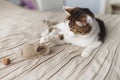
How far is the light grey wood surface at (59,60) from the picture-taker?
3.05ft

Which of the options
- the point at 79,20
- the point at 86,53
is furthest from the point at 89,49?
the point at 79,20

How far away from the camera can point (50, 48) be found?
1.23 metres

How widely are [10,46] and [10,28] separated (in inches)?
14.0

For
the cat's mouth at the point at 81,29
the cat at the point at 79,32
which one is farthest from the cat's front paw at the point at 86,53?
the cat's mouth at the point at 81,29

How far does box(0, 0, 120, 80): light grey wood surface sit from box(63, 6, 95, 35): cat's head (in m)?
0.14

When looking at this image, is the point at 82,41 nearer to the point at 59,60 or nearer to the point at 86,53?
the point at 86,53

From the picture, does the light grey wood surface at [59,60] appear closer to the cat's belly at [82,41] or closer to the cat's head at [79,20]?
the cat's belly at [82,41]

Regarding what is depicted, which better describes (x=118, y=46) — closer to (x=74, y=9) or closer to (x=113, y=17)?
(x=74, y=9)

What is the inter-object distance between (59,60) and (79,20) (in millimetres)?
268

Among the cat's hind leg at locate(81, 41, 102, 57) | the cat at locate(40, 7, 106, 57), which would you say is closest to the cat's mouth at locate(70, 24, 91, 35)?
the cat at locate(40, 7, 106, 57)

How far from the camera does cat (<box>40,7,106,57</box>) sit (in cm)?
111

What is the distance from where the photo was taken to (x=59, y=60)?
3.52 ft

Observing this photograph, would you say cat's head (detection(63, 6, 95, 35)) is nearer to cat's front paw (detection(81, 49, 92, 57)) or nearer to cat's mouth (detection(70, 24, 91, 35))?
cat's mouth (detection(70, 24, 91, 35))

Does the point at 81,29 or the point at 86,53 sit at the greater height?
the point at 81,29
